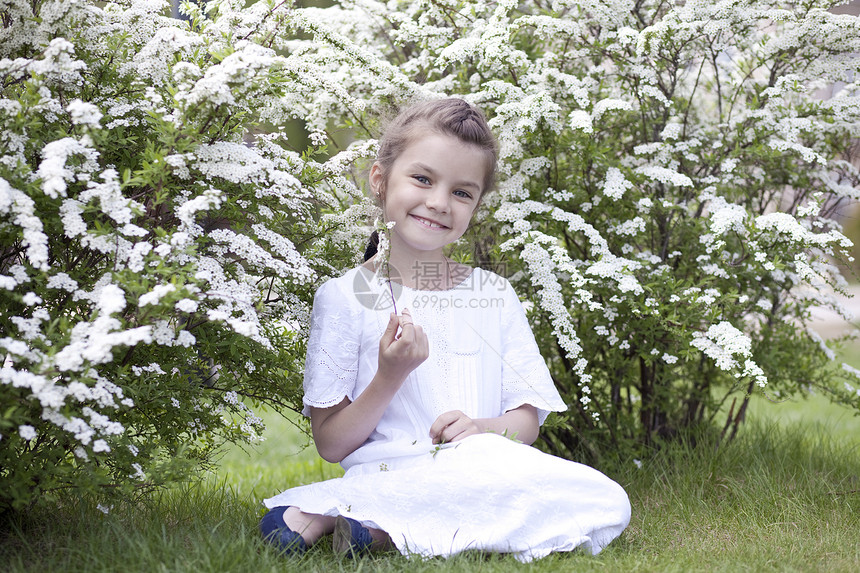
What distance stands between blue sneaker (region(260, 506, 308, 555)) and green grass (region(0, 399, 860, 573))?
4cm

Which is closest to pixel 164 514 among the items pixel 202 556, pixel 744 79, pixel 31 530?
pixel 31 530

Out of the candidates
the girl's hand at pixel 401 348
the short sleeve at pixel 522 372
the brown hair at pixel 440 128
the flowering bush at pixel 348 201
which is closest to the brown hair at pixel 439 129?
the brown hair at pixel 440 128

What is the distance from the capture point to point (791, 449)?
125 inches

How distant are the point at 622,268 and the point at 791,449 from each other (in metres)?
1.18

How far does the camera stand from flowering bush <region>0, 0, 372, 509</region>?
173 centimetres

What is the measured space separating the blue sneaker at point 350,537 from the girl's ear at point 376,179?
1050 mm

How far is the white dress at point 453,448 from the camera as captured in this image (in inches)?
79.9

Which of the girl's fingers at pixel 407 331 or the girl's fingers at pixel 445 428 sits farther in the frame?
the girl's fingers at pixel 445 428

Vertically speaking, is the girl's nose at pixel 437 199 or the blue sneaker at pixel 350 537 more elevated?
the girl's nose at pixel 437 199

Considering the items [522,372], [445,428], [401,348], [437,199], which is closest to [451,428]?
[445,428]

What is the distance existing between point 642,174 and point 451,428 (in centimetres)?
132

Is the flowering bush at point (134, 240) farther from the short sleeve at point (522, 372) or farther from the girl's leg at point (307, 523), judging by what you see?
the short sleeve at point (522, 372)

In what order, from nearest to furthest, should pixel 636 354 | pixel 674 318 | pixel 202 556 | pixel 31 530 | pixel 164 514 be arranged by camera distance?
pixel 202 556, pixel 31 530, pixel 164 514, pixel 674 318, pixel 636 354

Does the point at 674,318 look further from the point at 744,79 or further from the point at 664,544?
the point at 744,79
